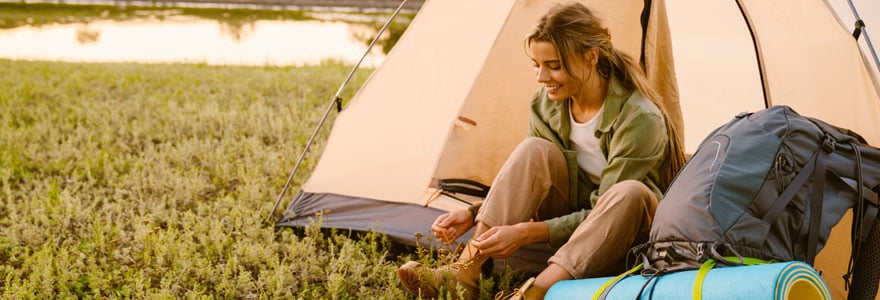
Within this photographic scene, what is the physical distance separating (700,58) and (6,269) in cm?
325

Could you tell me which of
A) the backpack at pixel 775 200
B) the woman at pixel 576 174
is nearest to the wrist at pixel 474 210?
the woman at pixel 576 174

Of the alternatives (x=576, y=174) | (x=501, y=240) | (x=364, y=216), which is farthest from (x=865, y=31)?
(x=364, y=216)

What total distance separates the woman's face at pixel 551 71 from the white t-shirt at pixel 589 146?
0.16 m

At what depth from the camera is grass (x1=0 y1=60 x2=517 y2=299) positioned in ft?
9.80

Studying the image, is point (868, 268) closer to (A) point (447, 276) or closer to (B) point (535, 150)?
(B) point (535, 150)

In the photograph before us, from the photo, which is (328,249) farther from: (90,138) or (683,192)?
(90,138)

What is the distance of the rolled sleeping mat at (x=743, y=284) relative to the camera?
5.41 ft

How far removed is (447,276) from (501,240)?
0.86ft

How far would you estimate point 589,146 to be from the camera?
2771 millimetres

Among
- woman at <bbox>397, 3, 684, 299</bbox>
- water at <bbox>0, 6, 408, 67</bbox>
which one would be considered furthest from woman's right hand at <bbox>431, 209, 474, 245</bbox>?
water at <bbox>0, 6, 408, 67</bbox>

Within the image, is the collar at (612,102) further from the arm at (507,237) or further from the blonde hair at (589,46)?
the arm at (507,237)

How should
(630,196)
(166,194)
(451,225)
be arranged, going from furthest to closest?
(166,194) → (451,225) → (630,196)

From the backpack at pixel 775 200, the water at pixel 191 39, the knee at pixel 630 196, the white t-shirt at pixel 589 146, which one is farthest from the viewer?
the water at pixel 191 39

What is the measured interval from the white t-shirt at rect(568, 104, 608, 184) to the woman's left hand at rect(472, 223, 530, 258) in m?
0.42
